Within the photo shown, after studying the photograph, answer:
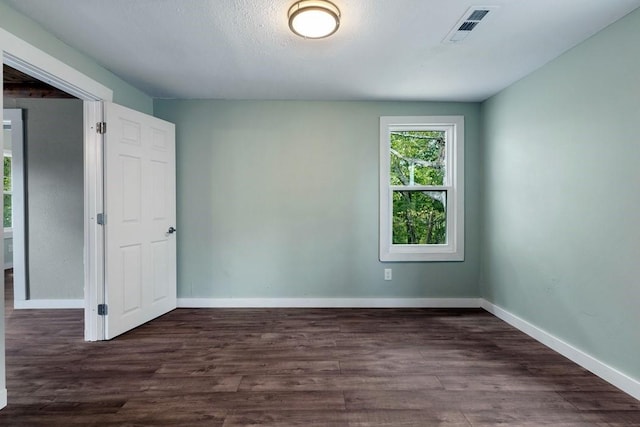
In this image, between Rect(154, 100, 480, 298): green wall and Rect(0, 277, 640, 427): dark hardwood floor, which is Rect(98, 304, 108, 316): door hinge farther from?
Rect(154, 100, 480, 298): green wall

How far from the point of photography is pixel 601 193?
2.14 metres

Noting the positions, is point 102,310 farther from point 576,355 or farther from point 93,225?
point 576,355

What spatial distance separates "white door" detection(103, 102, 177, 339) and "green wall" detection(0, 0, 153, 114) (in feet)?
0.89

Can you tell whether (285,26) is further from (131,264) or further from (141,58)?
(131,264)

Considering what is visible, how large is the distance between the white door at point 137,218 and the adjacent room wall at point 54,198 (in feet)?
3.78

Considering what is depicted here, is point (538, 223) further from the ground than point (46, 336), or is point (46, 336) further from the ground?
point (538, 223)

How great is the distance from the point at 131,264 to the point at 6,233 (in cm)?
473

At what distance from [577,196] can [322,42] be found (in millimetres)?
2208

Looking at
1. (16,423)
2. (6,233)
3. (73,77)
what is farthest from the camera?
(6,233)

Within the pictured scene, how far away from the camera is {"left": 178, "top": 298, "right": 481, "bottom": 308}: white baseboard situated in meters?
3.59

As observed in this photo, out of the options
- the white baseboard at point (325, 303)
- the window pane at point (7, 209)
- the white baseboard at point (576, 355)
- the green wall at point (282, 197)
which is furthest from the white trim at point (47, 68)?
the window pane at point (7, 209)

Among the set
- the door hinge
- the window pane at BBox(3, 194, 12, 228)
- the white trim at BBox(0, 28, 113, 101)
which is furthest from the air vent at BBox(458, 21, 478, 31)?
the window pane at BBox(3, 194, 12, 228)

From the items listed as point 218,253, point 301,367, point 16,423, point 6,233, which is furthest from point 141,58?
point 6,233

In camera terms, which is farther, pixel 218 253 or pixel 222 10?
pixel 218 253
